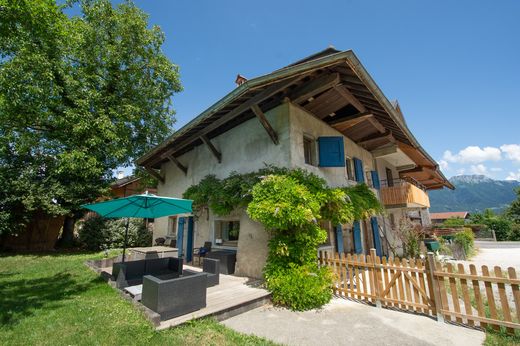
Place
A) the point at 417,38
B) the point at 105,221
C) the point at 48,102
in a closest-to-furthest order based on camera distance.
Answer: the point at 417,38, the point at 48,102, the point at 105,221

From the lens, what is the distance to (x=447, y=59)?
25.5 ft

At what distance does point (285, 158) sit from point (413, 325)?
4.62 meters

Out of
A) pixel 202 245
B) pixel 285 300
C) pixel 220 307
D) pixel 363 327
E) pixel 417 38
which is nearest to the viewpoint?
pixel 363 327

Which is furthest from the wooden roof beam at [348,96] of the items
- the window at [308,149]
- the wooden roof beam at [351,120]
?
the window at [308,149]

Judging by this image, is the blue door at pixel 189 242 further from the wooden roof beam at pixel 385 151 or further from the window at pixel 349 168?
the wooden roof beam at pixel 385 151

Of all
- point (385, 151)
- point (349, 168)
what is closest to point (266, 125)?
point (349, 168)

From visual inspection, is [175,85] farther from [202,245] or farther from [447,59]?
[447,59]

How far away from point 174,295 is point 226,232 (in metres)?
4.72

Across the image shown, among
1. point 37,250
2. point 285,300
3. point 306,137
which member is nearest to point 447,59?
point 306,137

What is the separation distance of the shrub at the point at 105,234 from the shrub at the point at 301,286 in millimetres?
11052

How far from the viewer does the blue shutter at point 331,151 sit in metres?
7.76

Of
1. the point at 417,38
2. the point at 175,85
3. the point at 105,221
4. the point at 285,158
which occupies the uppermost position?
the point at 175,85

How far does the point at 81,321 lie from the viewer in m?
4.01

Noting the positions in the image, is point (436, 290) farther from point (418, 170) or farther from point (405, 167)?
point (418, 170)
